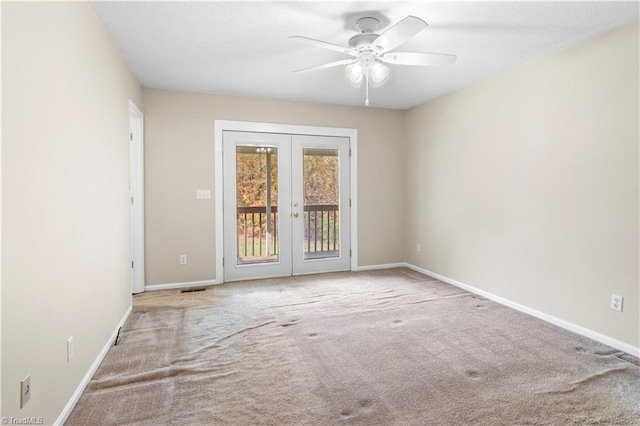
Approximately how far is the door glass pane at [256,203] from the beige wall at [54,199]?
198cm

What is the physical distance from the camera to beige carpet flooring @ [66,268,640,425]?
6.16 feet

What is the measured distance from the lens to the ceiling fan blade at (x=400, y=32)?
202 cm

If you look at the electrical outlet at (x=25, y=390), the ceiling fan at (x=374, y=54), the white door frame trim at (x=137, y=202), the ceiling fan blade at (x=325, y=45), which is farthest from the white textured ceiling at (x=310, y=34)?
the electrical outlet at (x=25, y=390)

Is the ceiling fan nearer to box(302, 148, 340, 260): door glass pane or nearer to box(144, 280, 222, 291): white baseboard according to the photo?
box(302, 148, 340, 260): door glass pane

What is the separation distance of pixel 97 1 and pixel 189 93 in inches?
81.6

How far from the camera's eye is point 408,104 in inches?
197

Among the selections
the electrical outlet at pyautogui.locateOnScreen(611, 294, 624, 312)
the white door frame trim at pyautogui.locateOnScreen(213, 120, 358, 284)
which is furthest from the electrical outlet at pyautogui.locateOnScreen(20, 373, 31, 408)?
the electrical outlet at pyautogui.locateOnScreen(611, 294, 624, 312)

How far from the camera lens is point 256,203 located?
4.70 metres

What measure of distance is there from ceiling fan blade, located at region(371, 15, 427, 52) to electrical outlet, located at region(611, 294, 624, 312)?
250 cm

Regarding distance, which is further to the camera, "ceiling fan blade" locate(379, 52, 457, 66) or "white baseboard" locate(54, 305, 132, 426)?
"ceiling fan blade" locate(379, 52, 457, 66)

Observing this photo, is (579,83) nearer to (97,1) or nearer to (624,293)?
(624,293)

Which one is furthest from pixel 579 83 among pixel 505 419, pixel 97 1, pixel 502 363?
pixel 97 1

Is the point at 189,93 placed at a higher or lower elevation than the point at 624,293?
higher

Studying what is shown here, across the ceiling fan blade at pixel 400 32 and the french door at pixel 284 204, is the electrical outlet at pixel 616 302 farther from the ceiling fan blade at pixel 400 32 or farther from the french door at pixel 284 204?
the french door at pixel 284 204
